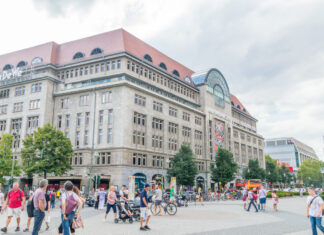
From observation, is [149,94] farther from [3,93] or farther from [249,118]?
[249,118]

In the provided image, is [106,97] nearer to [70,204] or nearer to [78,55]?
[78,55]

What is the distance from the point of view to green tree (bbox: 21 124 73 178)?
3781 centimetres

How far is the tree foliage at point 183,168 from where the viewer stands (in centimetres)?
4634

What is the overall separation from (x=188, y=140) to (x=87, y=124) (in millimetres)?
21718

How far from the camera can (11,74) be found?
5534 centimetres

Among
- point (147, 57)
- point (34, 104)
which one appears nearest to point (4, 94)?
point (34, 104)

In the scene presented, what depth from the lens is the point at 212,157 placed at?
66.8 meters

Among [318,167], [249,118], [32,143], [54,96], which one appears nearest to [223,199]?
[32,143]

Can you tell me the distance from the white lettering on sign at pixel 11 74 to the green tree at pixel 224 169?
40.6m

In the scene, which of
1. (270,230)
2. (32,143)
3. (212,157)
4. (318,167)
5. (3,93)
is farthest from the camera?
(318,167)

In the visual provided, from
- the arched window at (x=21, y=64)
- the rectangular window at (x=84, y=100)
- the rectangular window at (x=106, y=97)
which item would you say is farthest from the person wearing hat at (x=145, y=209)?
the arched window at (x=21, y=64)

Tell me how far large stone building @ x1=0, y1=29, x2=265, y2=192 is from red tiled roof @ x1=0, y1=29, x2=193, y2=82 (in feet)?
0.77

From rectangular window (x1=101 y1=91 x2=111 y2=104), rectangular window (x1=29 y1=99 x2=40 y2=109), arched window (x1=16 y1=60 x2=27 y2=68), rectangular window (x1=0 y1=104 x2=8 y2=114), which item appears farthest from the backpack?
arched window (x1=16 y1=60 x2=27 y2=68)

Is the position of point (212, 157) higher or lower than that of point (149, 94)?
lower
